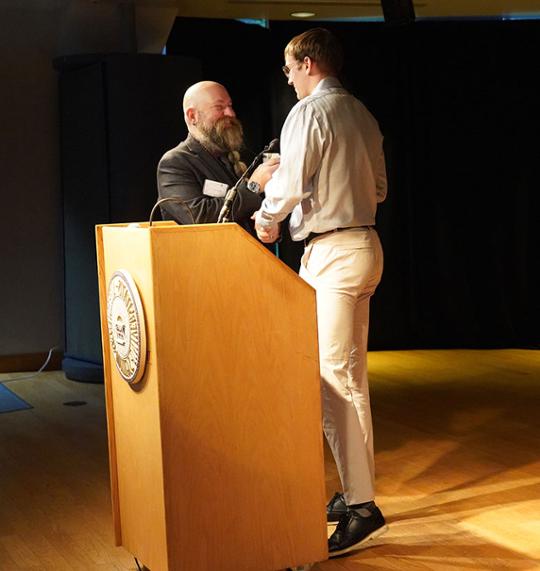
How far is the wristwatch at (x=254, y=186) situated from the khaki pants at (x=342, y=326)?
326 mm

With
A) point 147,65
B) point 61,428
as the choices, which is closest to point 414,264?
point 147,65

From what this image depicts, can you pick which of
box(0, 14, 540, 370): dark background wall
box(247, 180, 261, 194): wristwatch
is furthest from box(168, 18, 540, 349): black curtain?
box(247, 180, 261, 194): wristwatch

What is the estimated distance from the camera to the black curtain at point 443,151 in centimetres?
736

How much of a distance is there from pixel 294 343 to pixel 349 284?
0.40m

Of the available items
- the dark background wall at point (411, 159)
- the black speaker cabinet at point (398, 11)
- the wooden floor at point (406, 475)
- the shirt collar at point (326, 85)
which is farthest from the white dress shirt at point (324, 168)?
the dark background wall at point (411, 159)

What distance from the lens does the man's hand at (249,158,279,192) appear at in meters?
3.48

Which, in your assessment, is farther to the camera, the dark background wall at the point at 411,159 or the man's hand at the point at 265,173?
the dark background wall at the point at 411,159

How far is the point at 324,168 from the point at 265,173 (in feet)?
1.06

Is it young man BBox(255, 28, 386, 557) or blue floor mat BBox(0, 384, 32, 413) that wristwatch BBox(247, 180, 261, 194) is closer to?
young man BBox(255, 28, 386, 557)

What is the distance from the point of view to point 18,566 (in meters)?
3.25

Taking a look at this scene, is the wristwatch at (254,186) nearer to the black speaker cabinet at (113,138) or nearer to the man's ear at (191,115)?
the man's ear at (191,115)

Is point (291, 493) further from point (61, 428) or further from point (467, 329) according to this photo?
point (467, 329)

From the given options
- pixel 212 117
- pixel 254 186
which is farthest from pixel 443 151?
pixel 254 186

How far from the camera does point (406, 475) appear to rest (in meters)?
4.20
